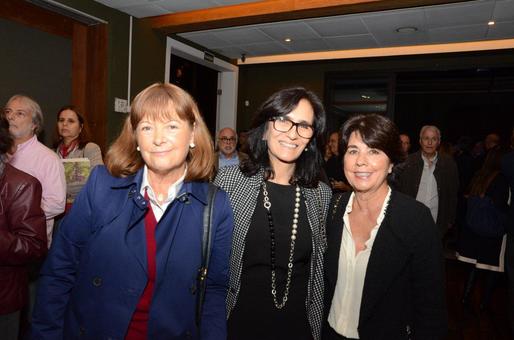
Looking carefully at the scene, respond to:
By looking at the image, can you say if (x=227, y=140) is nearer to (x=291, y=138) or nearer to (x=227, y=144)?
(x=227, y=144)

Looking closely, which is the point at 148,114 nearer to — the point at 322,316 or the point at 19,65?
the point at 322,316

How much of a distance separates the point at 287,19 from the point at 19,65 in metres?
A: 3.40

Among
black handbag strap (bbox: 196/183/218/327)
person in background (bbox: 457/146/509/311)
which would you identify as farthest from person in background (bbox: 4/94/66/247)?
person in background (bbox: 457/146/509/311)

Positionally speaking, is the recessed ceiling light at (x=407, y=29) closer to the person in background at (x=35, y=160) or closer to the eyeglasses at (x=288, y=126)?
the eyeglasses at (x=288, y=126)

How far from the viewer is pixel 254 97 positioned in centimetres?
836

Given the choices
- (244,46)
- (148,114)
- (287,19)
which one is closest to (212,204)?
→ (148,114)

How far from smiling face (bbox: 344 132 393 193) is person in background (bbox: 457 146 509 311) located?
6.69 ft

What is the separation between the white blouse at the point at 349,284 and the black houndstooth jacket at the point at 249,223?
0.24 ft

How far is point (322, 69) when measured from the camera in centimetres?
767

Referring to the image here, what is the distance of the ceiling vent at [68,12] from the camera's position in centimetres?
435

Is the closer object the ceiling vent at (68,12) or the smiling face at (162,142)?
the smiling face at (162,142)

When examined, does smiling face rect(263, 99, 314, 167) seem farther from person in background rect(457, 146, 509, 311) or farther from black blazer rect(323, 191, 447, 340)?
person in background rect(457, 146, 509, 311)

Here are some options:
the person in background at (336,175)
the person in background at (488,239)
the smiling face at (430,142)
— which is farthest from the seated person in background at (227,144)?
the person in background at (488,239)

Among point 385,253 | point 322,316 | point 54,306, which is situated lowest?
point 322,316
